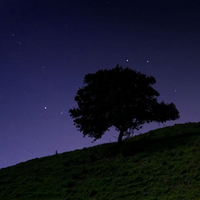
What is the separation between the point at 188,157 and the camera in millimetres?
34125

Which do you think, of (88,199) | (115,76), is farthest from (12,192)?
(115,76)

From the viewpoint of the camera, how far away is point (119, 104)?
47.7 metres

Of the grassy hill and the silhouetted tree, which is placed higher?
the silhouetted tree

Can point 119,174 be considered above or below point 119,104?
below

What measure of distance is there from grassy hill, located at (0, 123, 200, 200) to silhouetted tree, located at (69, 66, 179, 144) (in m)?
3.08

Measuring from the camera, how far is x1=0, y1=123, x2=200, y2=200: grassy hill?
28625 mm

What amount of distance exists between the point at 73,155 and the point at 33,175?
29.2 feet

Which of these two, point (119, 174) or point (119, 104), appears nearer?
point (119, 174)

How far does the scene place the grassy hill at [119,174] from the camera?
28625 millimetres

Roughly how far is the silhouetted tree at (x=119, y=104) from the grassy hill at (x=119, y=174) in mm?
3077

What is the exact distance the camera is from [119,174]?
34.6 m

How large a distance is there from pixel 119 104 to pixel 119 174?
49.3 feet

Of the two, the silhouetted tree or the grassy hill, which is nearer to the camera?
the grassy hill

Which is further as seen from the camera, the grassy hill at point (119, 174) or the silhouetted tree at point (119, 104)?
the silhouetted tree at point (119, 104)
